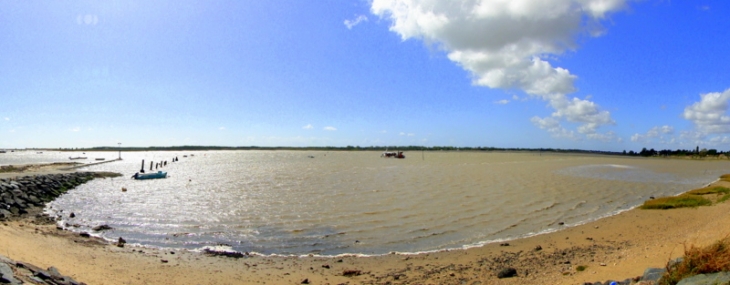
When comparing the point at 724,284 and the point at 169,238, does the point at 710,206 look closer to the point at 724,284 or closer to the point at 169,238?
the point at 724,284

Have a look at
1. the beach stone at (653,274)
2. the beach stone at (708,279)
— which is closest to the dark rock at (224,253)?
the beach stone at (653,274)

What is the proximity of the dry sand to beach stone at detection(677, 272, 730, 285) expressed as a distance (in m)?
1.97

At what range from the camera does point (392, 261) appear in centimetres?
1068

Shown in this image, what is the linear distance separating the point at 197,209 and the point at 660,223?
64.7 ft

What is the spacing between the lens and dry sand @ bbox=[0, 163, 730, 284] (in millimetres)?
8531


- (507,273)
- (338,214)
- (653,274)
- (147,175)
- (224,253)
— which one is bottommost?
(224,253)

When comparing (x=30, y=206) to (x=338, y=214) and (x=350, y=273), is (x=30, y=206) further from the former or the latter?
(x=350, y=273)

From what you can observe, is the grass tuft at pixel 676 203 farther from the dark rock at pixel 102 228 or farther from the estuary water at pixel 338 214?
the dark rock at pixel 102 228

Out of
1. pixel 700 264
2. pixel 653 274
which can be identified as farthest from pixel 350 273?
pixel 700 264

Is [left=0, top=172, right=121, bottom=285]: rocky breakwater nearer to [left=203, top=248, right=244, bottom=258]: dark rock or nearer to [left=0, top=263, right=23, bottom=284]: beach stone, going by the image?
[left=0, top=263, right=23, bottom=284]: beach stone

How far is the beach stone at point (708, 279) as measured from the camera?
195 inches

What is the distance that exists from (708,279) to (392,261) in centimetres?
686

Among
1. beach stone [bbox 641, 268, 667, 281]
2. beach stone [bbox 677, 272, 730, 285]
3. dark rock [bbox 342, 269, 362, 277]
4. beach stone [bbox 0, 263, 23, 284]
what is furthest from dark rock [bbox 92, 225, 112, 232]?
beach stone [bbox 677, 272, 730, 285]

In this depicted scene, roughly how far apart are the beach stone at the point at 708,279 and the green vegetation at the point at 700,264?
184 millimetres
